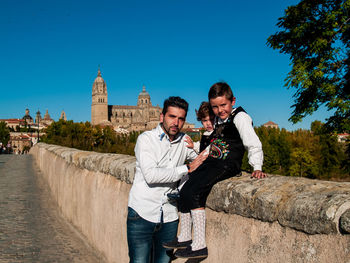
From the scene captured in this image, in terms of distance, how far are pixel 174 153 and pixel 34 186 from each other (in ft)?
27.5

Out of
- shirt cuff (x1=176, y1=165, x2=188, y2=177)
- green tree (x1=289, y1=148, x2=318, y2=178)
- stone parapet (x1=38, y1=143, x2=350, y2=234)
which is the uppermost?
shirt cuff (x1=176, y1=165, x2=188, y2=177)

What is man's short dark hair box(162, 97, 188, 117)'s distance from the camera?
8.07 ft

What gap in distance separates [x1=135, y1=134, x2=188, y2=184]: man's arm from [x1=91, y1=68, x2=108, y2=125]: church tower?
5926 inches

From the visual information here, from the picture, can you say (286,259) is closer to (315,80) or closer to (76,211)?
(76,211)

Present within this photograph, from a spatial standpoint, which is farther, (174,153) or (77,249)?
(77,249)

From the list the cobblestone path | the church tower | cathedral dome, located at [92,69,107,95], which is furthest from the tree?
cathedral dome, located at [92,69,107,95]

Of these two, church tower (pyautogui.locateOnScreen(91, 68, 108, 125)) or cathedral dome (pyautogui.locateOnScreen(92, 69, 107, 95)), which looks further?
cathedral dome (pyautogui.locateOnScreen(92, 69, 107, 95))

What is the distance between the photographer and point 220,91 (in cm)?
265

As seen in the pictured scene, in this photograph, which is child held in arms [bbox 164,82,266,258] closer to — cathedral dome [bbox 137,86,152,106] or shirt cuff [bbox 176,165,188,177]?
shirt cuff [bbox 176,165,188,177]

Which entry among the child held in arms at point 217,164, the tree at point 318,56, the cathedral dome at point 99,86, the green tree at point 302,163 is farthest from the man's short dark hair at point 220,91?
the cathedral dome at point 99,86

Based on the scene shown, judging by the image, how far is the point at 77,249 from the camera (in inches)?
168

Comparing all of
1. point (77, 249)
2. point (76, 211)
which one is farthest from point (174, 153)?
point (76, 211)

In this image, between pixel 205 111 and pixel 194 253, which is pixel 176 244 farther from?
pixel 205 111

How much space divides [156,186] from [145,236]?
14.3 inches
